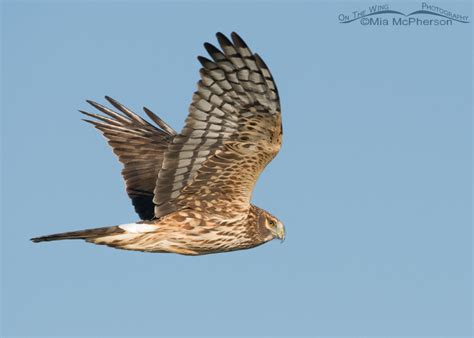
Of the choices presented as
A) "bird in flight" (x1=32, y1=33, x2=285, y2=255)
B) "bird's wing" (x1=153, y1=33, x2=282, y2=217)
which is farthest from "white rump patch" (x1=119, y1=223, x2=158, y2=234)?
"bird's wing" (x1=153, y1=33, x2=282, y2=217)

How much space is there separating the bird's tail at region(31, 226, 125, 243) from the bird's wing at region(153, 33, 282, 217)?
2.17ft

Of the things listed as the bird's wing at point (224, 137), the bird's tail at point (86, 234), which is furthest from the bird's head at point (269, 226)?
the bird's tail at point (86, 234)

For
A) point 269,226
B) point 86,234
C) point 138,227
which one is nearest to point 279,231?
point 269,226

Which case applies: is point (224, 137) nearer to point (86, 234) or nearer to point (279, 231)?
point (279, 231)

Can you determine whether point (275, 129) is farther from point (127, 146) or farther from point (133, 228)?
point (127, 146)

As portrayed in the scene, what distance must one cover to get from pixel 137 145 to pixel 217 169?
7.18 ft

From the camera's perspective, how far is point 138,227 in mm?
11789

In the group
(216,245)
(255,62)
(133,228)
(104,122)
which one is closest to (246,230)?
(216,245)

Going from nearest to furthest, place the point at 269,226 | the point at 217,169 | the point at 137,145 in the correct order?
the point at 217,169 → the point at 269,226 → the point at 137,145

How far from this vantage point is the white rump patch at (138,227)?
11695 millimetres

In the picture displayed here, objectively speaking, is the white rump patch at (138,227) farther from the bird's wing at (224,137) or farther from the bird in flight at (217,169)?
the bird's wing at (224,137)

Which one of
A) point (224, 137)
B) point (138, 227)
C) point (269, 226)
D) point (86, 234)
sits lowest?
point (86, 234)

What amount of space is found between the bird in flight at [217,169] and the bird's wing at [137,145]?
0.92 ft

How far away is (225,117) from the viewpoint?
1125 cm
